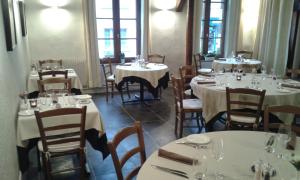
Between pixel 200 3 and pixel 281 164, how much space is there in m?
5.87

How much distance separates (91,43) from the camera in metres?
6.10

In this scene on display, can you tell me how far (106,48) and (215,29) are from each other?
313 centimetres

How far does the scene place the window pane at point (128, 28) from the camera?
6.66 m

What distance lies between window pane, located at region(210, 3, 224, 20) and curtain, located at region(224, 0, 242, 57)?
0.74 feet

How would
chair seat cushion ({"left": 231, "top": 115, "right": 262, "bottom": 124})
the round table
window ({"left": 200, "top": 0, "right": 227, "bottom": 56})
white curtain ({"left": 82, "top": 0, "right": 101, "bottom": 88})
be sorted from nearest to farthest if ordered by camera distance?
the round table
chair seat cushion ({"left": 231, "top": 115, "right": 262, "bottom": 124})
white curtain ({"left": 82, "top": 0, "right": 101, "bottom": 88})
window ({"left": 200, "top": 0, "right": 227, "bottom": 56})

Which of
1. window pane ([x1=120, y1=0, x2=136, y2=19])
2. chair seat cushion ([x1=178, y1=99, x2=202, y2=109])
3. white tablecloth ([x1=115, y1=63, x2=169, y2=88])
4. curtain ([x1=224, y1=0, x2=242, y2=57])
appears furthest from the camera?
curtain ([x1=224, y1=0, x2=242, y2=57])

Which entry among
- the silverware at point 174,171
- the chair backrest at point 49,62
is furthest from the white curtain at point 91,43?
the silverware at point 174,171

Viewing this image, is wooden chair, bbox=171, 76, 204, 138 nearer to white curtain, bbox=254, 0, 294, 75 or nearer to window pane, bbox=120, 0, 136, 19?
window pane, bbox=120, 0, 136, 19

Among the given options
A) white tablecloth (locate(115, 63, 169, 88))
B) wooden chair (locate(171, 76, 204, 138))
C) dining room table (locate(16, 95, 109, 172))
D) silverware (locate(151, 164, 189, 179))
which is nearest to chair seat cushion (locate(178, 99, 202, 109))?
wooden chair (locate(171, 76, 204, 138))

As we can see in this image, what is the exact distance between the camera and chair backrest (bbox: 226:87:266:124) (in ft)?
10.2

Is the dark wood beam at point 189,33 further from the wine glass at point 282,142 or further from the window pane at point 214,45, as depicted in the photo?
the wine glass at point 282,142

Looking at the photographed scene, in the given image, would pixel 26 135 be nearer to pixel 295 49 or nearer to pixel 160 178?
pixel 160 178

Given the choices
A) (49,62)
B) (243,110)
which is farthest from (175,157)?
(49,62)

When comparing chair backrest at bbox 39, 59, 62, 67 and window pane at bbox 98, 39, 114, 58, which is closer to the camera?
chair backrest at bbox 39, 59, 62, 67
